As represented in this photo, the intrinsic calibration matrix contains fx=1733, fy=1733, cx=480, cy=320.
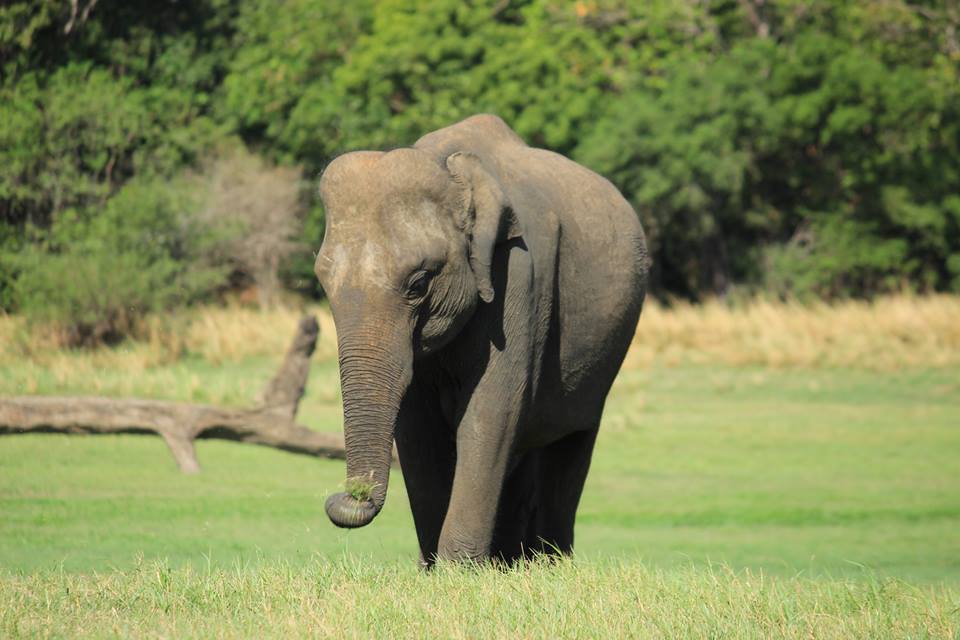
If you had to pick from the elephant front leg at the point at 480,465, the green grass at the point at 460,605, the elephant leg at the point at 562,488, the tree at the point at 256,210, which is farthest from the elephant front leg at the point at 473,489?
the tree at the point at 256,210

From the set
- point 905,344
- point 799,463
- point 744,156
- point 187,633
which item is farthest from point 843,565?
point 744,156

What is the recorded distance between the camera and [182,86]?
37.9 metres

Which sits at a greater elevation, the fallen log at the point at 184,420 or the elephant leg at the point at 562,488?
the elephant leg at the point at 562,488

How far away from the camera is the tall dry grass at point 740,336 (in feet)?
91.7

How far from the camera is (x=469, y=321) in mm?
8719

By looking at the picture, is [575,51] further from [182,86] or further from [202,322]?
[202,322]

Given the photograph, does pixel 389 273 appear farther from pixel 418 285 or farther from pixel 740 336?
pixel 740 336

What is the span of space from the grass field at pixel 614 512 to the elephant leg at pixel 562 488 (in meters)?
0.45

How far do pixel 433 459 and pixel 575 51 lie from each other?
31.2m

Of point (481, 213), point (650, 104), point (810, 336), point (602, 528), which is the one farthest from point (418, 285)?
point (650, 104)

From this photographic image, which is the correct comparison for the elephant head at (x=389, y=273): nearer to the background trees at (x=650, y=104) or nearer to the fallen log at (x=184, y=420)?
Result: the fallen log at (x=184, y=420)

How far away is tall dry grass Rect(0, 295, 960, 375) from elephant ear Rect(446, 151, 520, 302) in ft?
55.5

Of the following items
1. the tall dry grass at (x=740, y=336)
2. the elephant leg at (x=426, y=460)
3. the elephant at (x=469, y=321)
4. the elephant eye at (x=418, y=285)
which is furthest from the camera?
the tall dry grass at (x=740, y=336)

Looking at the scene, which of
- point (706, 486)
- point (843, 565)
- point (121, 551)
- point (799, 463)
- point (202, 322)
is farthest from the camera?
point (202, 322)
